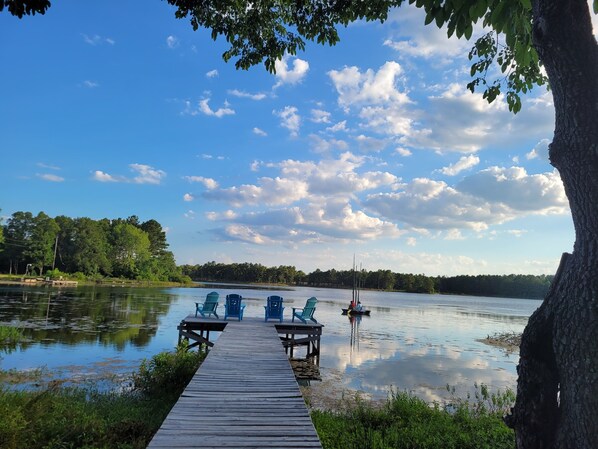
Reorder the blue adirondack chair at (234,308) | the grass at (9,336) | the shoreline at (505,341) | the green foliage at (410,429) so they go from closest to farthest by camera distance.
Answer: the green foliage at (410,429) → the blue adirondack chair at (234,308) → the grass at (9,336) → the shoreline at (505,341)

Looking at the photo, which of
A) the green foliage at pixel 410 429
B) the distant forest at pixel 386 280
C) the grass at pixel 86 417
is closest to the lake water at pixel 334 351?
the grass at pixel 86 417

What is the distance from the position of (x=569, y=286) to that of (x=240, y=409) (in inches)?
160

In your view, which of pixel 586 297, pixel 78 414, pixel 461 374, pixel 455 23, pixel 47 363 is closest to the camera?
pixel 586 297

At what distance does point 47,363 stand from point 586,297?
49.0ft

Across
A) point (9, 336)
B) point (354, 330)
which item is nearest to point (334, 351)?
point (354, 330)

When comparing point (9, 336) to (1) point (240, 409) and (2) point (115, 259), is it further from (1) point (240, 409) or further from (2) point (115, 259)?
(2) point (115, 259)

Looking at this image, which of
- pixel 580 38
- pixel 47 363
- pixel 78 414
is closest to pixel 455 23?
pixel 580 38

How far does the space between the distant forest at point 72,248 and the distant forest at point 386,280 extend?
181ft

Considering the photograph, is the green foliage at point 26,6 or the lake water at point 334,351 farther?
the lake water at point 334,351

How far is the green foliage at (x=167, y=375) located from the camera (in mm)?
9609

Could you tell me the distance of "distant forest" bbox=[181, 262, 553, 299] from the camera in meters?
116

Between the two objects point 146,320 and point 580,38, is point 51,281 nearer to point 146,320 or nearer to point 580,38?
point 146,320

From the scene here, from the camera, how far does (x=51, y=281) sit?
59656 mm

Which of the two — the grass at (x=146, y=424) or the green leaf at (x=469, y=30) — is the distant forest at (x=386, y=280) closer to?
the grass at (x=146, y=424)
